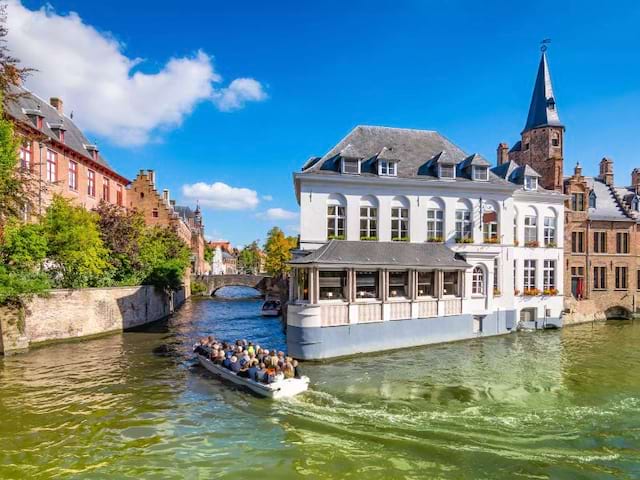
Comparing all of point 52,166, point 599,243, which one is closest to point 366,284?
point 599,243

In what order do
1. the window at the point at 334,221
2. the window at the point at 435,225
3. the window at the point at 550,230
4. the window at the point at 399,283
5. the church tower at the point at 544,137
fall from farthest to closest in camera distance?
the church tower at the point at 544,137 → the window at the point at 550,230 → the window at the point at 435,225 → the window at the point at 334,221 → the window at the point at 399,283

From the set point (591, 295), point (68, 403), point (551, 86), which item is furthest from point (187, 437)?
point (551, 86)

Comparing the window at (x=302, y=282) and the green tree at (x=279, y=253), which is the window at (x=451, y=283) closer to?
the window at (x=302, y=282)

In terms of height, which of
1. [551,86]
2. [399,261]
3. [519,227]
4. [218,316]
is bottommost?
[218,316]

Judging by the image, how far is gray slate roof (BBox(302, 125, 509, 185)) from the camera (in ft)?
77.8

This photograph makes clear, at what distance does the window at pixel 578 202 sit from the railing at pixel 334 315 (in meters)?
24.3

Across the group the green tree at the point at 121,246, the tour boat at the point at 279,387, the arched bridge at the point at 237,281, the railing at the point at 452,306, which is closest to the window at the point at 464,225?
the railing at the point at 452,306

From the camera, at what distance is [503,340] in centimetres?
2406

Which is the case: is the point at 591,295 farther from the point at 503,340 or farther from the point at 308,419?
the point at 308,419

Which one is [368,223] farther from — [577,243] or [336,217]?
[577,243]

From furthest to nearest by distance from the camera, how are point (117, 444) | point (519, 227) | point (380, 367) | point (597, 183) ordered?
point (597, 183)
point (519, 227)
point (380, 367)
point (117, 444)

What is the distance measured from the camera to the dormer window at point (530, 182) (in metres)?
28.4

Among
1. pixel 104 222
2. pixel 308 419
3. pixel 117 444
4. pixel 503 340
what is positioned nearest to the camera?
pixel 117 444

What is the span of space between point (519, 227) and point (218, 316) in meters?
25.8
